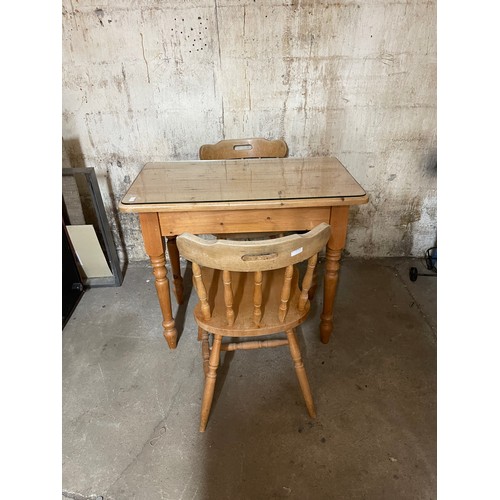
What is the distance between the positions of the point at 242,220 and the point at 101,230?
108 cm

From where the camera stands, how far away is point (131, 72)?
176 centimetres

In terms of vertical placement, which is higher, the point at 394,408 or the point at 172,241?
the point at 172,241

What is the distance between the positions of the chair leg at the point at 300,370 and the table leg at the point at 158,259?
0.60 metres

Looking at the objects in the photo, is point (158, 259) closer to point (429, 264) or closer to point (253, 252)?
point (253, 252)

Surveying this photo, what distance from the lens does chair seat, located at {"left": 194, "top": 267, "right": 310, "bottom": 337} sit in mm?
1150

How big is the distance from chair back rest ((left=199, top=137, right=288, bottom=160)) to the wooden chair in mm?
710

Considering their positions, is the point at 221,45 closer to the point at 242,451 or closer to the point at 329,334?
the point at 329,334

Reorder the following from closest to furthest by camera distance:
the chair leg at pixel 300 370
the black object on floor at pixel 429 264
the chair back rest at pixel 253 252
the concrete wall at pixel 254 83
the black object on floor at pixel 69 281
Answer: the chair back rest at pixel 253 252 → the chair leg at pixel 300 370 → the concrete wall at pixel 254 83 → the black object on floor at pixel 69 281 → the black object on floor at pixel 429 264

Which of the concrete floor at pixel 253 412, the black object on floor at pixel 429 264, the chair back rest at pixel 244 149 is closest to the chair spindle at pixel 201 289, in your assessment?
the concrete floor at pixel 253 412

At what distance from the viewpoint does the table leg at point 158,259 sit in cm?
128

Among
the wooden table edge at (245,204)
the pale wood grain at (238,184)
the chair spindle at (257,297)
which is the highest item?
the pale wood grain at (238,184)

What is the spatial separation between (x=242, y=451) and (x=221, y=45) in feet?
6.26

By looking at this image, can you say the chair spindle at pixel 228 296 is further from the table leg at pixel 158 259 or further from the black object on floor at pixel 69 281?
the black object on floor at pixel 69 281
